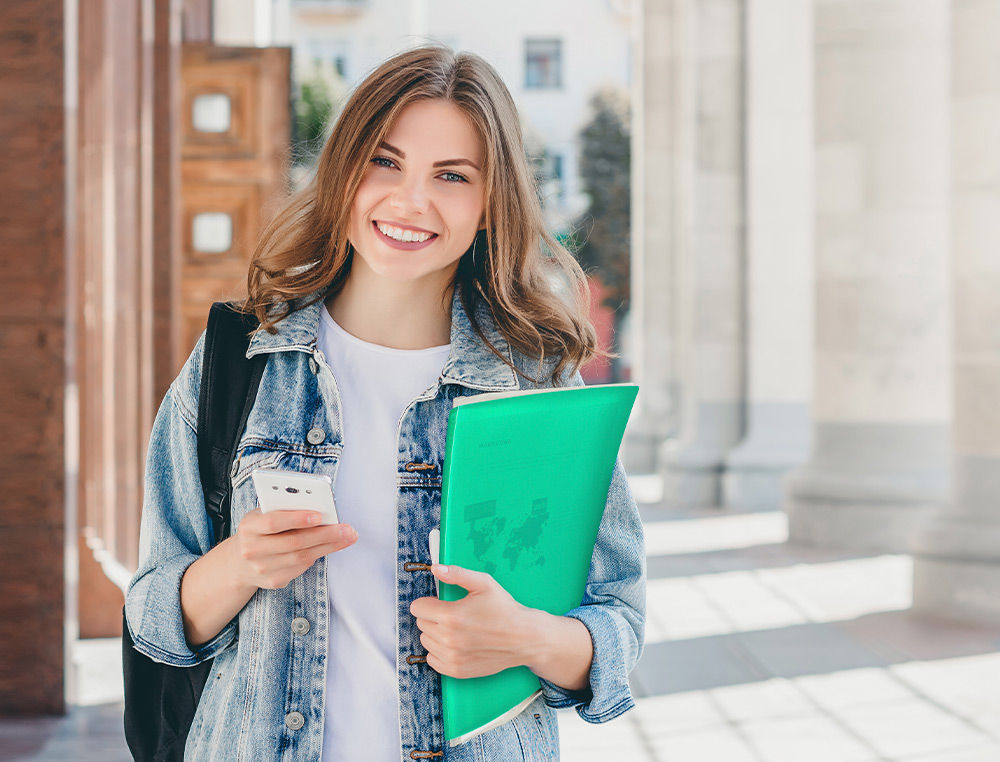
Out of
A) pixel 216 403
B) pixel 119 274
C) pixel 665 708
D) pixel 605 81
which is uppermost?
pixel 605 81

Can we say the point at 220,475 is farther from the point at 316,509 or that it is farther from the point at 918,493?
the point at 918,493

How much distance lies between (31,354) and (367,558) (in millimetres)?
3579

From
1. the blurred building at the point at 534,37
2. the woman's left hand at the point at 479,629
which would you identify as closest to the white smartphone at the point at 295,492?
the woman's left hand at the point at 479,629

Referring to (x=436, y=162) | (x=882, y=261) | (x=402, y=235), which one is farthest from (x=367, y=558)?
(x=882, y=261)

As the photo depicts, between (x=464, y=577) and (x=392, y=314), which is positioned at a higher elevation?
(x=392, y=314)

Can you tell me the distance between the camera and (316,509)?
142cm

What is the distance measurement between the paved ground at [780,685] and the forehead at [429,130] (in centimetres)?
343

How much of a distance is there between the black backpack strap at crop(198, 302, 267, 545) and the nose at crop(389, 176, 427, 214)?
313 mm

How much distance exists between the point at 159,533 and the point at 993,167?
6.62m

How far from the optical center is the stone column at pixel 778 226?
528 inches

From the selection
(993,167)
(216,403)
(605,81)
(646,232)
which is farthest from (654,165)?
(605,81)

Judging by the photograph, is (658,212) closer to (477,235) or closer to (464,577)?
(477,235)

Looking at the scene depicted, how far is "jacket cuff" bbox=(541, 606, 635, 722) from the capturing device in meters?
1.65

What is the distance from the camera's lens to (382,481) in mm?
1678
